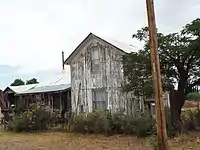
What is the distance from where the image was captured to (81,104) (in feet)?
86.3

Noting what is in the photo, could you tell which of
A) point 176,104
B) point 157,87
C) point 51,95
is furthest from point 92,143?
point 51,95

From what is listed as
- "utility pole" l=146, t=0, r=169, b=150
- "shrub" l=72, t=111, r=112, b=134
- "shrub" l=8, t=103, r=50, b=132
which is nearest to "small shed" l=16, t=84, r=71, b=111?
"shrub" l=8, t=103, r=50, b=132

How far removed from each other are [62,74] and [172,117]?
685 inches

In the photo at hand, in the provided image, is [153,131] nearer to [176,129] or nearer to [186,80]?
[176,129]

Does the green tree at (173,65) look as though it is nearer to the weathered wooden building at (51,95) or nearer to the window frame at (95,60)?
the window frame at (95,60)

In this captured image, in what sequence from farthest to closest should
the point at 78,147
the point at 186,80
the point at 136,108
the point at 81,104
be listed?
the point at 81,104, the point at 136,108, the point at 186,80, the point at 78,147

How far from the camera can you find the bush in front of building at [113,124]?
17.5 meters

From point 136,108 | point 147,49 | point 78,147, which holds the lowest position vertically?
point 78,147

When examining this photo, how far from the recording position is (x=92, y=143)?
16.4 m

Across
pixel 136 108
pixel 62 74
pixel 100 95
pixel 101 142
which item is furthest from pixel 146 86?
pixel 62 74

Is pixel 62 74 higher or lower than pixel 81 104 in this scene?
higher

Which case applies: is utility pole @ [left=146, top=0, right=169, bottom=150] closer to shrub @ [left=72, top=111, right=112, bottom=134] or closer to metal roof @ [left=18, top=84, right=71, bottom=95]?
shrub @ [left=72, top=111, right=112, bottom=134]

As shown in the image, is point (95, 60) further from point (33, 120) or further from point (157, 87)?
point (157, 87)

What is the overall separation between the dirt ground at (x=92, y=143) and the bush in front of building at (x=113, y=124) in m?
0.57
